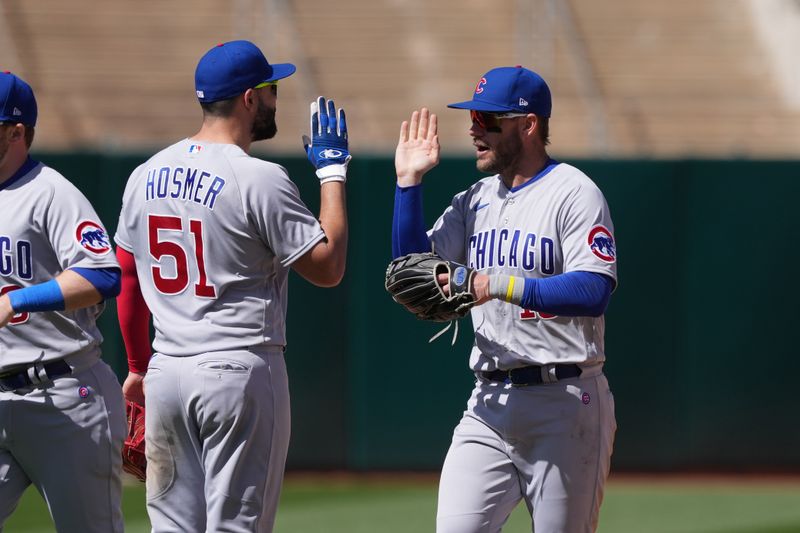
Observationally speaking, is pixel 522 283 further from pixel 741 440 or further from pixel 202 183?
pixel 741 440

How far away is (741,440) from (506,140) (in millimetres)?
5648

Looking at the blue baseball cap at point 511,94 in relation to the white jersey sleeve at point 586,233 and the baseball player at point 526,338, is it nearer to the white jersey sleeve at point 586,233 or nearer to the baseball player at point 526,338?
the baseball player at point 526,338

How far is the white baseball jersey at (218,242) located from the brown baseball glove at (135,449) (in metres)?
0.68

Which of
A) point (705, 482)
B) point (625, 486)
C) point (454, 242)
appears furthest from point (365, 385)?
point (454, 242)

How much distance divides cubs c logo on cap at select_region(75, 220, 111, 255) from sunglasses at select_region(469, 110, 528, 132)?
1385 mm

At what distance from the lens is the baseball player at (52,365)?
14.1 ft

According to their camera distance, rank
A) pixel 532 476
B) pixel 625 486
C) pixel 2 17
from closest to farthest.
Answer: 1. pixel 532 476
2. pixel 625 486
3. pixel 2 17

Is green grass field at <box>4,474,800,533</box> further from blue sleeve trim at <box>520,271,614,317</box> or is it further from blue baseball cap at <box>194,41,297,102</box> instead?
blue baseball cap at <box>194,41,297,102</box>

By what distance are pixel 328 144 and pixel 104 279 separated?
2.92 feet


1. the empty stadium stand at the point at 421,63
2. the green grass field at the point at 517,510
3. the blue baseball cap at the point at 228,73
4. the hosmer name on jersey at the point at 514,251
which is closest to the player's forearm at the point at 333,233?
the blue baseball cap at the point at 228,73

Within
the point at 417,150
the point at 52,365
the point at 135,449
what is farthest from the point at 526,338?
the point at 52,365

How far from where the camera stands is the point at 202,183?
13.8 feet

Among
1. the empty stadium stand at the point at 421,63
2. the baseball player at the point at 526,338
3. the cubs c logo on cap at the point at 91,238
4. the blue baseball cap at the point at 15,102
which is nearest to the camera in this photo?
the cubs c logo on cap at the point at 91,238

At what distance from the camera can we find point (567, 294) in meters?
4.30
